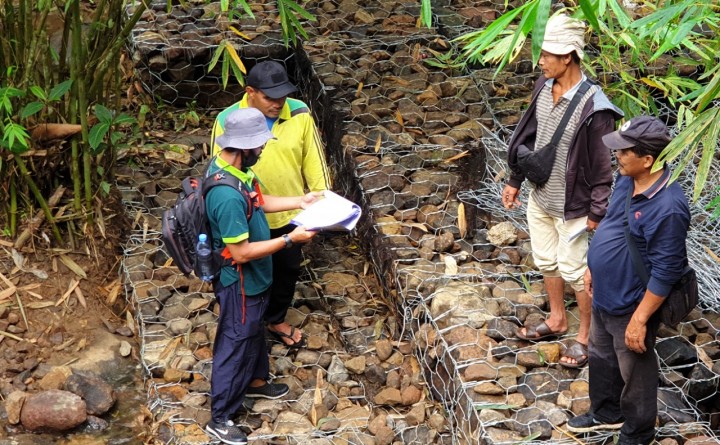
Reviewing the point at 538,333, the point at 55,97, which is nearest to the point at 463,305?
the point at 538,333

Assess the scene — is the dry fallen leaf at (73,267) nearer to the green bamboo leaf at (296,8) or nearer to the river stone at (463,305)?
the green bamboo leaf at (296,8)

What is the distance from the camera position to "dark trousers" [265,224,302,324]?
186 inches

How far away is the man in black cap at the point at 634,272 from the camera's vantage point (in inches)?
136

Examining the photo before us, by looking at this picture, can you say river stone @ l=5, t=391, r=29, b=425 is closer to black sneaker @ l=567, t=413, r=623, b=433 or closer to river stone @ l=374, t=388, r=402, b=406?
river stone @ l=374, t=388, r=402, b=406

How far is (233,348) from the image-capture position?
13.9 ft

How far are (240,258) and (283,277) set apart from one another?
795mm

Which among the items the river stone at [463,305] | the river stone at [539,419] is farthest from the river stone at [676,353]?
the river stone at [463,305]

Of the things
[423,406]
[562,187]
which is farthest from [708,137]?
[423,406]

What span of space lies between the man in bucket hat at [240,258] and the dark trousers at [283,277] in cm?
38

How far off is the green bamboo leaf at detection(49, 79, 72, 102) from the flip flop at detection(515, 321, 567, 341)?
2.51 meters

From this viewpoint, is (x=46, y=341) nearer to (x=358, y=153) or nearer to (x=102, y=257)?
(x=102, y=257)

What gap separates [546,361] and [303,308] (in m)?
1.42

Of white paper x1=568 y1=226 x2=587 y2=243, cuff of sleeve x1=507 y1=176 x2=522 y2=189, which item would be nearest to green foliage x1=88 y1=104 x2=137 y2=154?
cuff of sleeve x1=507 y1=176 x2=522 y2=189

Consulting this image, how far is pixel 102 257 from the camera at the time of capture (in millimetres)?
5457
